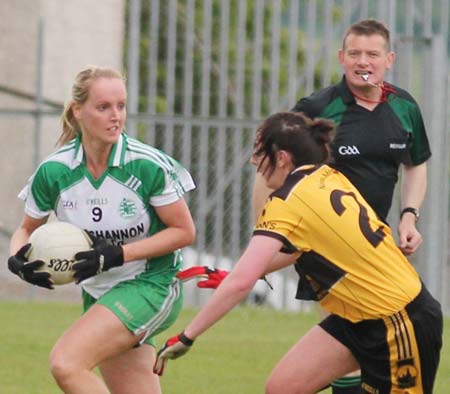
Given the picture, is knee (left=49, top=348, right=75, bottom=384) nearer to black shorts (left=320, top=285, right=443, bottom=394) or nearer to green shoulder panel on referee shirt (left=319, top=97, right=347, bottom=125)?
black shorts (left=320, top=285, right=443, bottom=394)

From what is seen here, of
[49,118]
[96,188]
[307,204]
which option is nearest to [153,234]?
[96,188]

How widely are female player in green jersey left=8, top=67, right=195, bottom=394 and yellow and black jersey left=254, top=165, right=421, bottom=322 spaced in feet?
2.55

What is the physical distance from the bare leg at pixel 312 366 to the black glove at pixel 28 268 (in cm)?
102

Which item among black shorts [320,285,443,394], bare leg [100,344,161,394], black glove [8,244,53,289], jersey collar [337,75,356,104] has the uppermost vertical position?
jersey collar [337,75,356,104]

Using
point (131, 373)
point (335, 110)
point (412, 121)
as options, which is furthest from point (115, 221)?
point (412, 121)

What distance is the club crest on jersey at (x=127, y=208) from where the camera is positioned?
6.41 metres

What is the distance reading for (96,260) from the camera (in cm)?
625

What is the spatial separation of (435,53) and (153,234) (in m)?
7.96

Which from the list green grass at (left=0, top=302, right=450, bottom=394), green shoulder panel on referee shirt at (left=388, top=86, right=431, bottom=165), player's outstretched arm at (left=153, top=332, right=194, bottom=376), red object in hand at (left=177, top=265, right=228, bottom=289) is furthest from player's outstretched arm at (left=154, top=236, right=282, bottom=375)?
green grass at (left=0, top=302, right=450, bottom=394)

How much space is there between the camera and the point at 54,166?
6.49 metres

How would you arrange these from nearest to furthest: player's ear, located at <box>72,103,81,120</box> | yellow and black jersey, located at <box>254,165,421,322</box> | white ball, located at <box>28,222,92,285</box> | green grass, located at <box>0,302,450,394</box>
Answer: yellow and black jersey, located at <box>254,165,421,322</box> → white ball, located at <box>28,222,92,285</box> → player's ear, located at <box>72,103,81,120</box> → green grass, located at <box>0,302,450,394</box>

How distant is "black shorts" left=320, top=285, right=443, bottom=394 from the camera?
5898 mm

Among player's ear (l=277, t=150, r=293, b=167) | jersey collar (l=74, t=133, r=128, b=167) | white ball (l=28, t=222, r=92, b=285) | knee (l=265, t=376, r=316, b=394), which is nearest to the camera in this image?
player's ear (l=277, t=150, r=293, b=167)

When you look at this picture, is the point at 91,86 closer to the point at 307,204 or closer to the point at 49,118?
the point at 307,204
